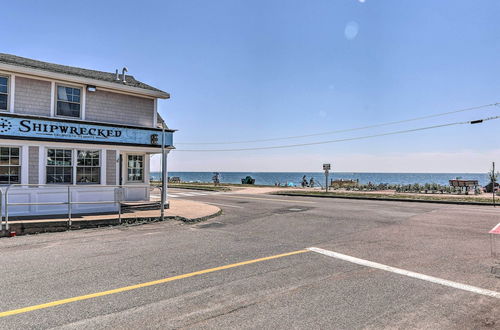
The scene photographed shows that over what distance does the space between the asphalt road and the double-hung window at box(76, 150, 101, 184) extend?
4243mm

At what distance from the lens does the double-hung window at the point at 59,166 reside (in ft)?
41.4

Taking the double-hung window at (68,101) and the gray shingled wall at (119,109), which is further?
the gray shingled wall at (119,109)

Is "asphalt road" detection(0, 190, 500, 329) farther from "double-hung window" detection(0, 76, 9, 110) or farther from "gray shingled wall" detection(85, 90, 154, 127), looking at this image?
"gray shingled wall" detection(85, 90, 154, 127)

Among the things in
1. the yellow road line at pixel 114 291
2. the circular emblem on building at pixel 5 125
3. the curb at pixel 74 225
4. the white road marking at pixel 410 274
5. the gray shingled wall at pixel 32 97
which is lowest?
the white road marking at pixel 410 274

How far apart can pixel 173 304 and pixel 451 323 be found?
3.59 m

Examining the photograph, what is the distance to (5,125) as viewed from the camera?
11391 millimetres

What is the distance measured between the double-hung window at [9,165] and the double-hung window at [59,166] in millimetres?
1009

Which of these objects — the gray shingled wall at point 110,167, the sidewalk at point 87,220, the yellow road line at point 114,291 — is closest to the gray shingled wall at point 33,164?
Result: the sidewalk at point 87,220

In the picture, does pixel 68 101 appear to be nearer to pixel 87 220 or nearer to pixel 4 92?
pixel 4 92

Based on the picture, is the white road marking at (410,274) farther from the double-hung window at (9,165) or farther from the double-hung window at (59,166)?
the double-hung window at (9,165)

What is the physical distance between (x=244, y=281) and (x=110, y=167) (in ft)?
35.7

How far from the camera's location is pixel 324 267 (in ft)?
20.2

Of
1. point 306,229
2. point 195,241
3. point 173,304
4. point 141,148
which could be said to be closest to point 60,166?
point 141,148

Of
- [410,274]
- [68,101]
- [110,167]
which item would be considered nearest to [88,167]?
[110,167]
